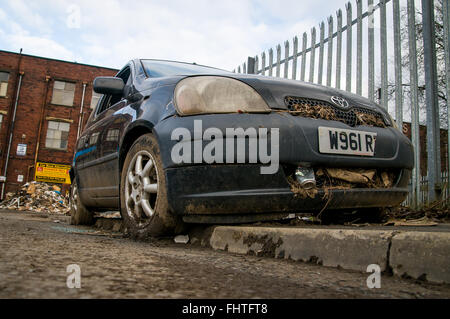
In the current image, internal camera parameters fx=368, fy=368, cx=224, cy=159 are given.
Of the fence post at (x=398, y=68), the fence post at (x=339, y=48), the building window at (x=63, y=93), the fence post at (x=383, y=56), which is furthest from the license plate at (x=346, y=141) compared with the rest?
the building window at (x=63, y=93)

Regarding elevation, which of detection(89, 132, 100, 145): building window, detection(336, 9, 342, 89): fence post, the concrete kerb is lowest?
the concrete kerb

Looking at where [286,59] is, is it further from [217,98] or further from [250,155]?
[250,155]

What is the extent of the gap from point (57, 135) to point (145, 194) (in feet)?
72.7

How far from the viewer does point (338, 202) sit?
227 centimetres

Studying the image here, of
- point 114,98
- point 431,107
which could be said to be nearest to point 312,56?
point 431,107

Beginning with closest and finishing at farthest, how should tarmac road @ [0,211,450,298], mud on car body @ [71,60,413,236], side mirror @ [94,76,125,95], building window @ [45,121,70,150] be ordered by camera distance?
tarmac road @ [0,211,450,298] < mud on car body @ [71,60,413,236] < side mirror @ [94,76,125,95] < building window @ [45,121,70,150]

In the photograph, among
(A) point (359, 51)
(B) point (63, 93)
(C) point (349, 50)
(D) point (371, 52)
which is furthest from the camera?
(B) point (63, 93)

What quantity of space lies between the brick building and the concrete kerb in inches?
877

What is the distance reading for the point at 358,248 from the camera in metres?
1.41

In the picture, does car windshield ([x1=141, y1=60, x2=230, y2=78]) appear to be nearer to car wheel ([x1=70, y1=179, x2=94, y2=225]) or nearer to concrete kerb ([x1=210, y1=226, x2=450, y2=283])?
concrete kerb ([x1=210, y1=226, x2=450, y2=283])

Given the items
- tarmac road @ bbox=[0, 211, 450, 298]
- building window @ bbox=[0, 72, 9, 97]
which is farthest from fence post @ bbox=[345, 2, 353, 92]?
building window @ bbox=[0, 72, 9, 97]

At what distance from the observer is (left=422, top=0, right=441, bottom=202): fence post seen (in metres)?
4.14
